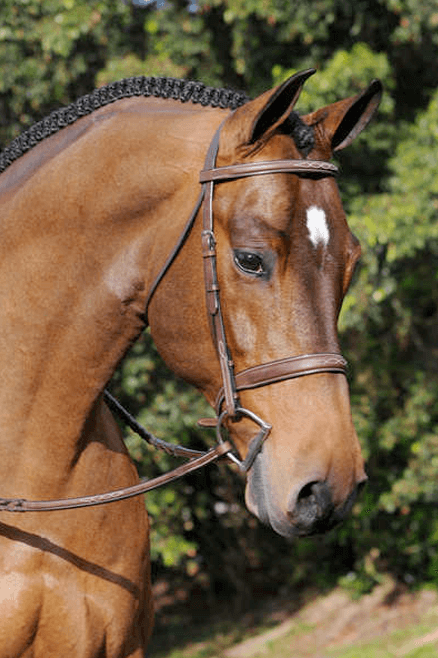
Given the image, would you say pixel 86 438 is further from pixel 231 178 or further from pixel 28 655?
pixel 231 178

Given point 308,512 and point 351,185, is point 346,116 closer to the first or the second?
point 308,512

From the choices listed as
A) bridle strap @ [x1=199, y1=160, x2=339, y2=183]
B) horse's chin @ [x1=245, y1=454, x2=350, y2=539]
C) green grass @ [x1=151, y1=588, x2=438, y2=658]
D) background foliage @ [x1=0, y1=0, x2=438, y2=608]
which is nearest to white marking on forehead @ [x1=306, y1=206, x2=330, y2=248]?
bridle strap @ [x1=199, y1=160, x2=339, y2=183]

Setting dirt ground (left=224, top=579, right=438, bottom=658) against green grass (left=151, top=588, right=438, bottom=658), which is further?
dirt ground (left=224, top=579, right=438, bottom=658)

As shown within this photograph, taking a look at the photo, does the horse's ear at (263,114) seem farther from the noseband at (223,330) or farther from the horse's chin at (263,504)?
the horse's chin at (263,504)

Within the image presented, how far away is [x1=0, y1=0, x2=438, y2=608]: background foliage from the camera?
6.17m

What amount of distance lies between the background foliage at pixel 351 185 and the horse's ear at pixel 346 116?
11.6 ft

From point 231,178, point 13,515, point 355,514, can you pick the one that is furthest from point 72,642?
point 355,514

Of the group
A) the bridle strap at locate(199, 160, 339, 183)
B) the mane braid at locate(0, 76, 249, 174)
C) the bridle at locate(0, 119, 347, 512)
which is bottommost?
the bridle at locate(0, 119, 347, 512)

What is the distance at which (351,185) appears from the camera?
658 centimetres

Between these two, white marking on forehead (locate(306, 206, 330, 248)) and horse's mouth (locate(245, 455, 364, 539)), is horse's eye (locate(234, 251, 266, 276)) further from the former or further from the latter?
horse's mouth (locate(245, 455, 364, 539))

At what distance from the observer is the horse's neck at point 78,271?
2326 mm

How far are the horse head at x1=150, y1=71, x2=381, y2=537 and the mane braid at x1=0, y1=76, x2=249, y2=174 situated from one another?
25 centimetres

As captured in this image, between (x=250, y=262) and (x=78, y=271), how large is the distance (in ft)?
1.81

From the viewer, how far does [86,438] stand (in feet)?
8.11
